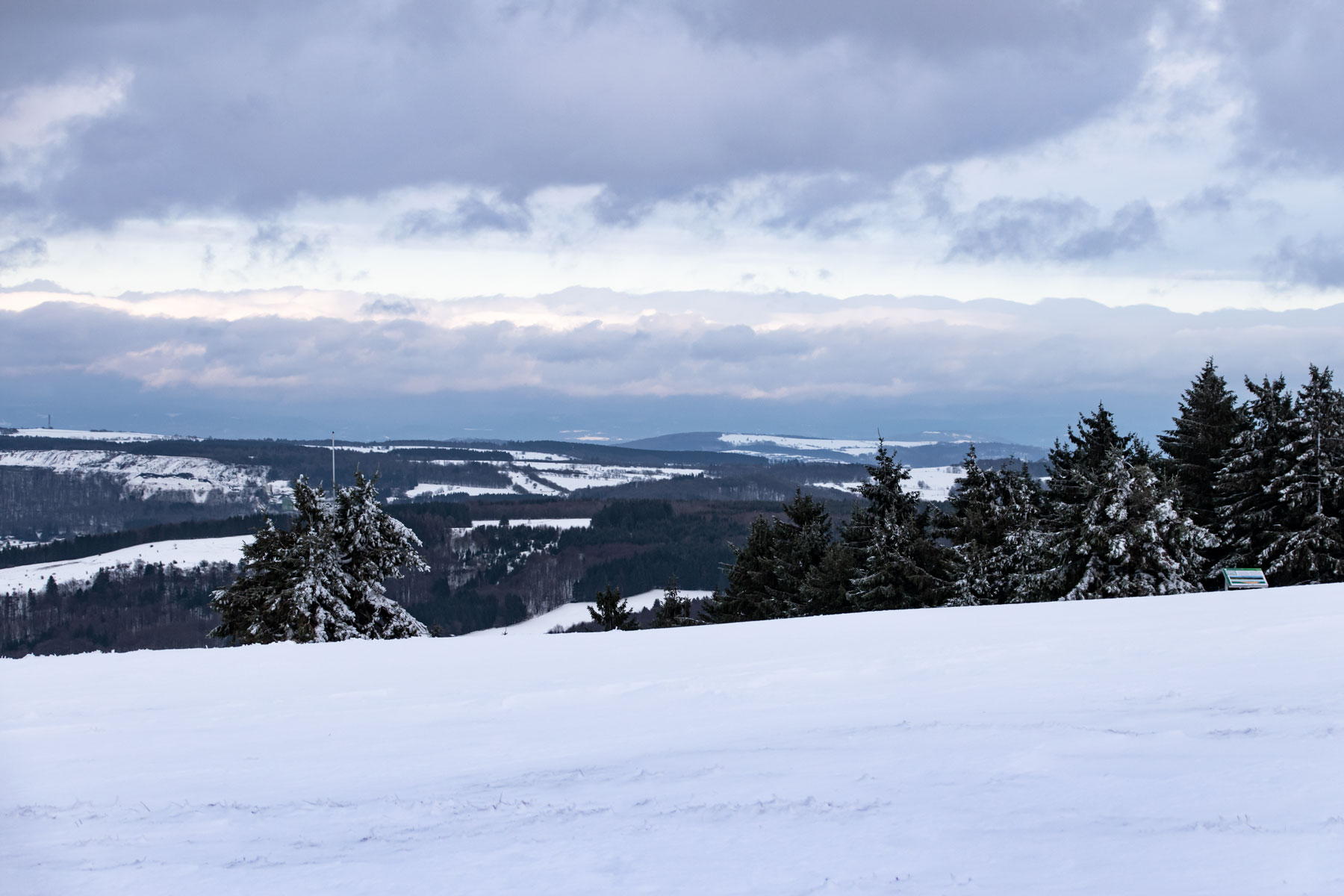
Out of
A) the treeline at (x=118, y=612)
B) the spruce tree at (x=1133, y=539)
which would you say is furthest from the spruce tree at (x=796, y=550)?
the treeline at (x=118, y=612)

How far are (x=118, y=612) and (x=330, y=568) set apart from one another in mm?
116777

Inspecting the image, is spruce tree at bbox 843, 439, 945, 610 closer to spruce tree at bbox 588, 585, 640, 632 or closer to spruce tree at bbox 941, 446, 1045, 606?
spruce tree at bbox 941, 446, 1045, 606

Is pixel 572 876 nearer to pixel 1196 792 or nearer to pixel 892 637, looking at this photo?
pixel 1196 792

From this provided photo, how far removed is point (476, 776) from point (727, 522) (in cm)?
15332

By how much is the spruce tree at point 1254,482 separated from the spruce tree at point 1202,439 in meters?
1.40

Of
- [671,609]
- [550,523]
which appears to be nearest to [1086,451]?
[671,609]

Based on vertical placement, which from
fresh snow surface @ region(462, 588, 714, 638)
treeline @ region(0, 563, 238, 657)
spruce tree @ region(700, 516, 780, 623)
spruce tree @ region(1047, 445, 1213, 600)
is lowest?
fresh snow surface @ region(462, 588, 714, 638)

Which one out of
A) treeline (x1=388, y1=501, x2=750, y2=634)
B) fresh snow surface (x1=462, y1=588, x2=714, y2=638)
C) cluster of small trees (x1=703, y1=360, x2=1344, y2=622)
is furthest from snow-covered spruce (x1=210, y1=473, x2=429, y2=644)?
treeline (x1=388, y1=501, x2=750, y2=634)

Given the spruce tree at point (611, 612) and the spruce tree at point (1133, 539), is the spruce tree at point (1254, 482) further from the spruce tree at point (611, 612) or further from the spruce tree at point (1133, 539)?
the spruce tree at point (611, 612)

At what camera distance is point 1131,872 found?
494cm

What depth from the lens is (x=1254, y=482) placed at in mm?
34344

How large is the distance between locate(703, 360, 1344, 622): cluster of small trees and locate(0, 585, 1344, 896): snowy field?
1648 cm

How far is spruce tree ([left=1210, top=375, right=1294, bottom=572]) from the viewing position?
33094 millimetres

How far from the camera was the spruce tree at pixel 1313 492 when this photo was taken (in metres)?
30.8
